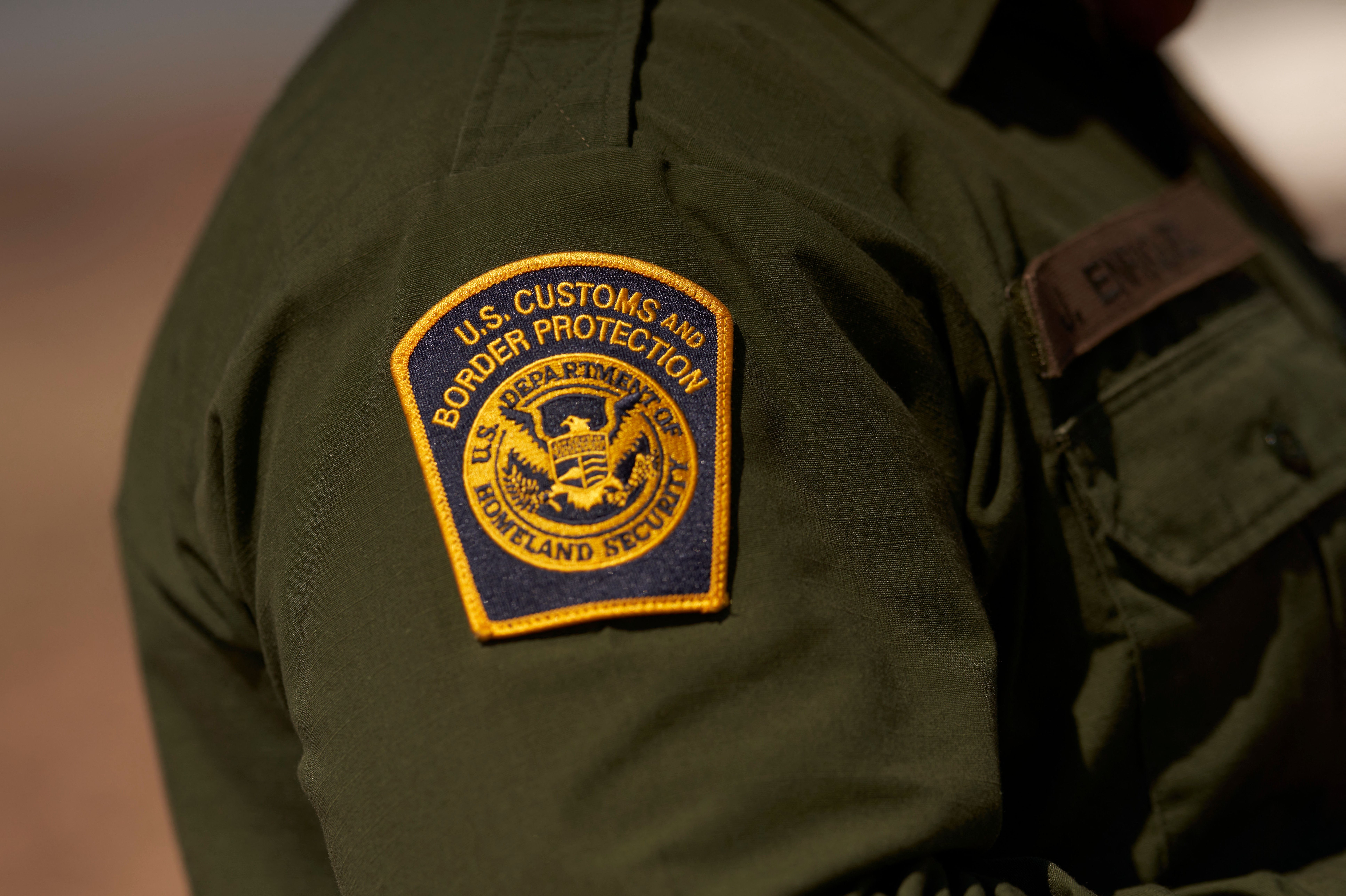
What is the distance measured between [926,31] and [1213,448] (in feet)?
1.59

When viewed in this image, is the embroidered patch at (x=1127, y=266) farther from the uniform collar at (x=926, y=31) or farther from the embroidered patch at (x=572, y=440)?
the embroidered patch at (x=572, y=440)

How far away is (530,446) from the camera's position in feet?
1.92

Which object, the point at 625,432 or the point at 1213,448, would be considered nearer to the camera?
the point at 625,432

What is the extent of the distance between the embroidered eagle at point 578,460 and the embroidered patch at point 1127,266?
0.42 metres

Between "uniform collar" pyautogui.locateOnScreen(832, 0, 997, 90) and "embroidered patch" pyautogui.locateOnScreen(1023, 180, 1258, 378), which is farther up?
"uniform collar" pyautogui.locateOnScreen(832, 0, 997, 90)

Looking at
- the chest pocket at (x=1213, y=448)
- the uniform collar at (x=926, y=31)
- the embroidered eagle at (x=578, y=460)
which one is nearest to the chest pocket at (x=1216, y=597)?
the chest pocket at (x=1213, y=448)

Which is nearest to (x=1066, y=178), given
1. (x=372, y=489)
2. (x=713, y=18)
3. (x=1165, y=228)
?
(x=1165, y=228)

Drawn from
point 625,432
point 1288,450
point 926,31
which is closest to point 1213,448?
point 1288,450

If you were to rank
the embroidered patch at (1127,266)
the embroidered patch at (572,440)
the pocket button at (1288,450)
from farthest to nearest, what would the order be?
the pocket button at (1288,450) → the embroidered patch at (1127,266) → the embroidered patch at (572,440)

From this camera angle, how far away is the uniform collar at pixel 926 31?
3.06 feet

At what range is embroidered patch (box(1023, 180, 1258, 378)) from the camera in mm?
845

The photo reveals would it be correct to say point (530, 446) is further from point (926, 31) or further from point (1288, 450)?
point (1288, 450)

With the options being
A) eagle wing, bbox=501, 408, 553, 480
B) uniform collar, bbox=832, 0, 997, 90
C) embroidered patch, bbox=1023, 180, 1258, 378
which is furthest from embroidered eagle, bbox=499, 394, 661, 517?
uniform collar, bbox=832, 0, 997, 90

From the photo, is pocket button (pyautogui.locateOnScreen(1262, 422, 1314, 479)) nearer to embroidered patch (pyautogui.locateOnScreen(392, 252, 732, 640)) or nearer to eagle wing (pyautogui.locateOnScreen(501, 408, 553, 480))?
embroidered patch (pyautogui.locateOnScreen(392, 252, 732, 640))
